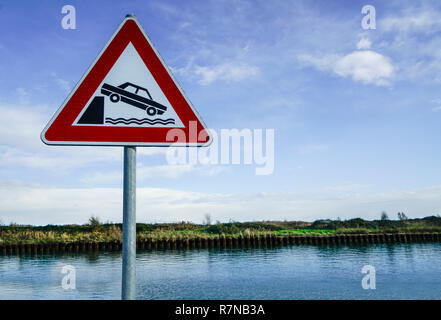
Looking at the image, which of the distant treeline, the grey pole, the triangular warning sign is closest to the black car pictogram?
the triangular warning sign

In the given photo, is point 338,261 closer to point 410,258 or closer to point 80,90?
point 410,258

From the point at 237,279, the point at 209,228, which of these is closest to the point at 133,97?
the point at 237,279

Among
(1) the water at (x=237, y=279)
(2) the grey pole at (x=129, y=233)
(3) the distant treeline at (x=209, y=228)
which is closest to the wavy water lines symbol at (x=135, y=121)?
(2) the grey pole at (x=129, y=233)

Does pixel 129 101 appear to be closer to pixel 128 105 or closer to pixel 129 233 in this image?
pixel 128 105

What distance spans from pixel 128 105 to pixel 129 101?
2 cm

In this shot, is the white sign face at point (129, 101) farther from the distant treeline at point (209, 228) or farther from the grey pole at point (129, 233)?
the distant treeline at point (209, 228)

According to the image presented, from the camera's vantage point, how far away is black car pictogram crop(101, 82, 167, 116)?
1699mm

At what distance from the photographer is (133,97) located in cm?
172

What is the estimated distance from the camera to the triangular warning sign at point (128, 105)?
1.67 m

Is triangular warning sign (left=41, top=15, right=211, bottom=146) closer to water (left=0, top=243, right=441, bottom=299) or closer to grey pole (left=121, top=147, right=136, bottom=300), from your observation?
grey pole (left=121, top=147, right=136, bottom=300)

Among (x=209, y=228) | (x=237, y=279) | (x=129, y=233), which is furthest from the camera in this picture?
(x=209, y=228)
